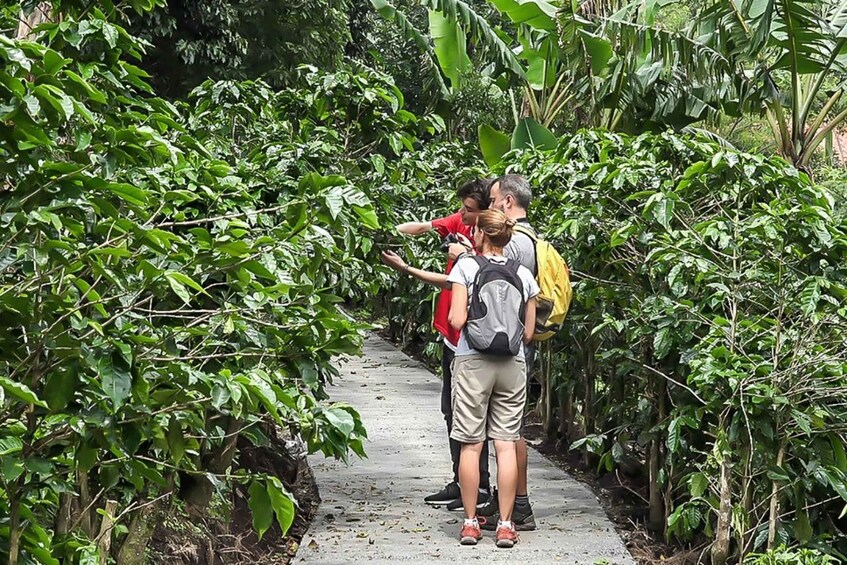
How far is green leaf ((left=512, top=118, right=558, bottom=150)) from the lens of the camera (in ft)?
39.0

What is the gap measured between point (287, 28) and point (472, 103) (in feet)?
18.1

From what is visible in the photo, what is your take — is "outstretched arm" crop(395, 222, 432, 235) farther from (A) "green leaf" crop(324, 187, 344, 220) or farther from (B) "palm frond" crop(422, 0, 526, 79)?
(B) "palm frond" crop(422, 0, 526, 79)

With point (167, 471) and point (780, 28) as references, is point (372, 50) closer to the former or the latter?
point (780, 28)

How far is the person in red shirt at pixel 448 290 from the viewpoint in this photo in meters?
6.60

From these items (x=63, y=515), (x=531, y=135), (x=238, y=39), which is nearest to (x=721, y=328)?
(x=63, y=515)

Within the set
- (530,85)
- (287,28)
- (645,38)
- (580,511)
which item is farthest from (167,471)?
(287,28)

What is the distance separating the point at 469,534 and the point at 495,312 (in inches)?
47.8

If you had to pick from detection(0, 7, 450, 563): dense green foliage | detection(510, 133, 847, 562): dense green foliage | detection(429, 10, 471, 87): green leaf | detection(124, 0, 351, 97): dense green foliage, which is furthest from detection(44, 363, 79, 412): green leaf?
detection(124, 0, 351, 97): dense green foliage

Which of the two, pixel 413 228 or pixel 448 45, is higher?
pixel 448 45

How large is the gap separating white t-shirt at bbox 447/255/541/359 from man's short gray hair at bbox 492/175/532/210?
43 cm

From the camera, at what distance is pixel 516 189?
6.41m

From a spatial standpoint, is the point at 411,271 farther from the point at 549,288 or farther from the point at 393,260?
the point at 549,288

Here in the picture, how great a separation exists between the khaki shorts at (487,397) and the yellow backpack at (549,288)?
1.10 ft

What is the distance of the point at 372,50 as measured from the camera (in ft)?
63.9
